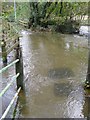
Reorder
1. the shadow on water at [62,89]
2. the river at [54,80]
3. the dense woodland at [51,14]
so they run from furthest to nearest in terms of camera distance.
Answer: the dense woodland at [51,14], the shadow on water at [62,89], the river at [54,80]

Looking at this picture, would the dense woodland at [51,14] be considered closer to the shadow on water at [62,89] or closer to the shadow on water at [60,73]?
the shadow on water at [60,73]

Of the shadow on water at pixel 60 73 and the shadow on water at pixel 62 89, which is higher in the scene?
the shadow on water at pixel 60 73

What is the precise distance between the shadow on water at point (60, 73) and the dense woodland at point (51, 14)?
19.6ft

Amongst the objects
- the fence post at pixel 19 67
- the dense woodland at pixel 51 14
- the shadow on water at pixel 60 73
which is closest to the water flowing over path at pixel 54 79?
the shadow on water at pixel 60 73

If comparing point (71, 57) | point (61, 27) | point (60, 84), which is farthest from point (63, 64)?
point (61, 27)

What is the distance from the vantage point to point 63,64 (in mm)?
6840

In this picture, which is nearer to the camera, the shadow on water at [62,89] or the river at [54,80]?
the river at [54,80]

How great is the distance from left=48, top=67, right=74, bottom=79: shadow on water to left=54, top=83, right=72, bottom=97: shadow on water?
1.62 ft

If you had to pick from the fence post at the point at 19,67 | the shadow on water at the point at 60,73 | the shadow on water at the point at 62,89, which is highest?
the fence post at the point at 19,67

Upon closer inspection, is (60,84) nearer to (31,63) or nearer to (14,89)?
(14,89)

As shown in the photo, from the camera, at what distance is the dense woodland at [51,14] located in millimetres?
12227

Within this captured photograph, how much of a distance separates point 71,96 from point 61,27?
25.9ft

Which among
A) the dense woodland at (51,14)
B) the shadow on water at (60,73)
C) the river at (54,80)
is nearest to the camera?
the river at (54,80)

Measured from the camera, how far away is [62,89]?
5.02 m
